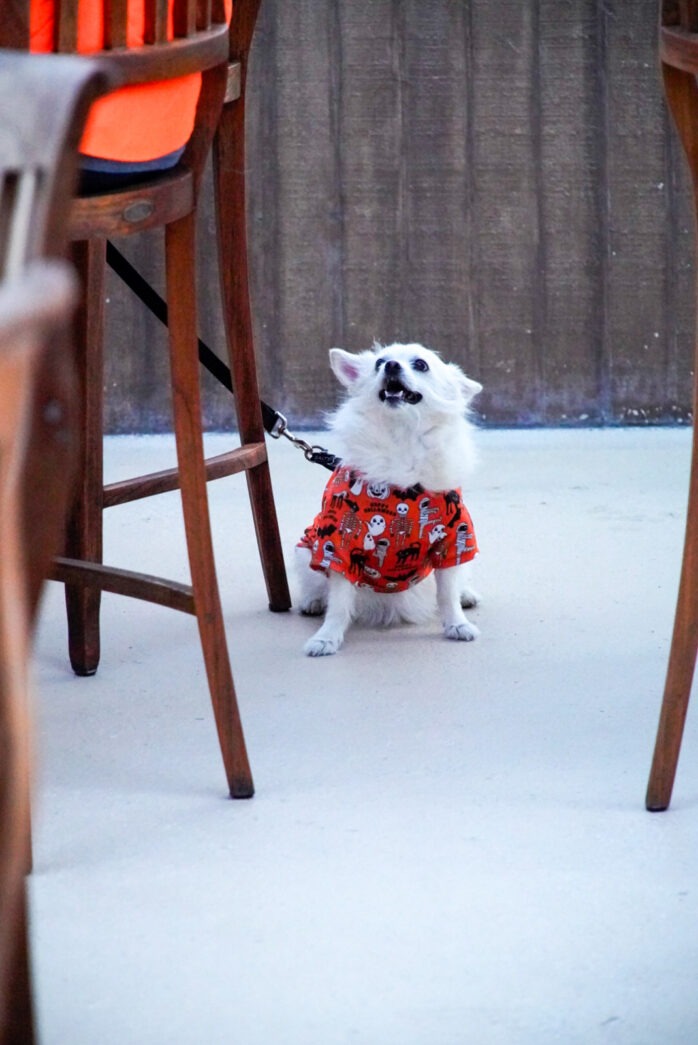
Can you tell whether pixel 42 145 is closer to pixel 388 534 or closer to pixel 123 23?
pixel 123 23

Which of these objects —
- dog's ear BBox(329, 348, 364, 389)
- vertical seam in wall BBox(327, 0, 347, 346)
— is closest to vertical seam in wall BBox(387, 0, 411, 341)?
vertical seam in wall BBox(327, 0, 347, 346)

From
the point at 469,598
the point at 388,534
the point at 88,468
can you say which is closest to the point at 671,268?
the point at 469,598

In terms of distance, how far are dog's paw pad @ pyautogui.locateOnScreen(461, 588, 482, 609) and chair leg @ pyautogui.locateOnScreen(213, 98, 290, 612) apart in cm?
35

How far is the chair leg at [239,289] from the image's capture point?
2258 mm

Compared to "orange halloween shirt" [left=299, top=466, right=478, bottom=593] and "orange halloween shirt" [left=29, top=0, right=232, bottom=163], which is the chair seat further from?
"orange halloween shirt" [left=299, top=466, right=478, bottom=593]

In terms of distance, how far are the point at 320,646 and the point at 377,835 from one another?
0.75m

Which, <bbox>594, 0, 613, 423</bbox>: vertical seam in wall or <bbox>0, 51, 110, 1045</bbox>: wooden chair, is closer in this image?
<bbox>0, 51, 110, 1045</bbox>: wooden chair

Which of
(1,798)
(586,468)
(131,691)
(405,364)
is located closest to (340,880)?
(131,691)

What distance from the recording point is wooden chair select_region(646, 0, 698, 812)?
1521 mm

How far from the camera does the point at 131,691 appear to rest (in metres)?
2.08

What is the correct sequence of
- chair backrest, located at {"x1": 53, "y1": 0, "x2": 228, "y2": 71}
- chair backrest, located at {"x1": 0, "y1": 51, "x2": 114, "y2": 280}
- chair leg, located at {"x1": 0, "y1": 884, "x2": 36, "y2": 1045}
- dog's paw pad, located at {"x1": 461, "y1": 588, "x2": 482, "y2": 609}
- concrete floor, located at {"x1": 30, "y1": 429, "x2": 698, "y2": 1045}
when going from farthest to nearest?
dog's paw pad, located at {"x1": 461, "y1": 588, "x2": 482, "y2": 609}, chair backrest, located at {"x1": 53, "y1": 0, "x2": 228, "y2": 71}, concrete floor, located at {"x1": 30, "y1": 429, "x2": 698, "y2": 1045}, chair leg, located at {"x1": 0, "y1": 884, "x2": 36, "y2": 1045}, chair backrest, located at {"x1": 0, "y1": 51, "x2": 114, "y2": 280}

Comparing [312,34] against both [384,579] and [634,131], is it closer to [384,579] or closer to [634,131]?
[634,131]

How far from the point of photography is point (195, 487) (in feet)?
5.30

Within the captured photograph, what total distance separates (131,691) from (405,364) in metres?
0.84
